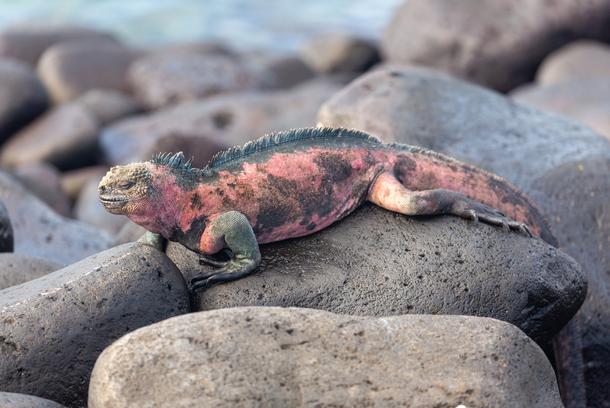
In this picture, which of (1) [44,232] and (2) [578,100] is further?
(2) [578,100]

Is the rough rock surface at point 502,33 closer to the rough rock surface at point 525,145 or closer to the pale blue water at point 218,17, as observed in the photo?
the pale blue water at point 218,17

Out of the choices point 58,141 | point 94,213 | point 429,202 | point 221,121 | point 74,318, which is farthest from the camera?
point 221,121

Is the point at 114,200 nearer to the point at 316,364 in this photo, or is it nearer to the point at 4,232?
the point at 316,364

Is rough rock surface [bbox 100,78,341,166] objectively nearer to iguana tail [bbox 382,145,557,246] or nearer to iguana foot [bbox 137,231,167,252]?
iguana tail [bbox 382,145,557,246]

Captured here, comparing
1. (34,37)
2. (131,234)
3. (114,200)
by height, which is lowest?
(34,37)

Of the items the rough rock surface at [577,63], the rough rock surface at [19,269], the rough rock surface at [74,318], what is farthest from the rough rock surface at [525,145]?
the rough rock surface at [577,63]

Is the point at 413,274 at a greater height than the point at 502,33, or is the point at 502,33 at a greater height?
the point at 413,274

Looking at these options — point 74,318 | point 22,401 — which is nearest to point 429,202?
point 74,318
